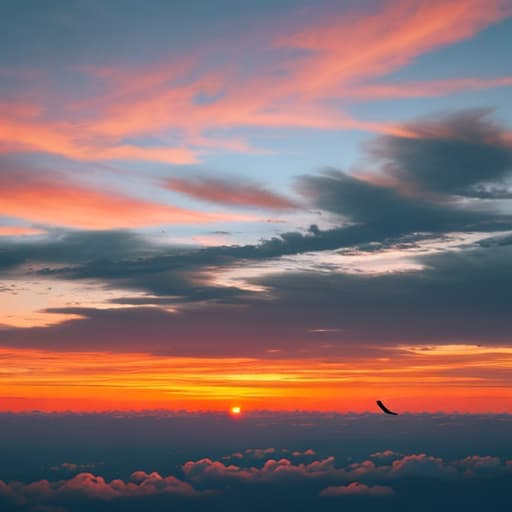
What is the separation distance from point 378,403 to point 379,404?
363 mm

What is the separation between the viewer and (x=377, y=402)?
134ft

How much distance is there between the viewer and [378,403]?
134 ft

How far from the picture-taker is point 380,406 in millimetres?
41094

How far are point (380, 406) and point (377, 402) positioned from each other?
21.5 inches

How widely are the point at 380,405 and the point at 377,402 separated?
45 cm

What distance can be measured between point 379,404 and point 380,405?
19 centimetres

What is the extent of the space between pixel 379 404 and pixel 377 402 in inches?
22.4

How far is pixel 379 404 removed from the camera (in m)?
41.2

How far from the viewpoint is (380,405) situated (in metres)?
41.0
